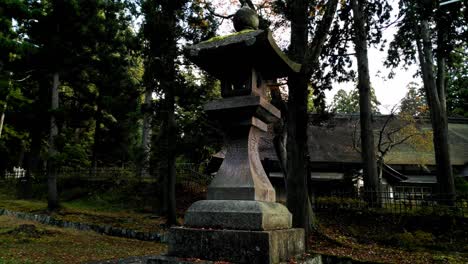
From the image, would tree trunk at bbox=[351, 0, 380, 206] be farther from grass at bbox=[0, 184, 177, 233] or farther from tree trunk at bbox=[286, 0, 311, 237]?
grass at bbox=[0, 184, 177, 233]

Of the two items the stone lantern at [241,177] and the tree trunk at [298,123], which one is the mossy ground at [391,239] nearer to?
the tree trunk at [298,123]

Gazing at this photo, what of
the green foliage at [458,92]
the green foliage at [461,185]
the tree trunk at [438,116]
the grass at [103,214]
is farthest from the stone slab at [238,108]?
the green foliage at [458,92]

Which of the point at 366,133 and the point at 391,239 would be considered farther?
the point at 366,133

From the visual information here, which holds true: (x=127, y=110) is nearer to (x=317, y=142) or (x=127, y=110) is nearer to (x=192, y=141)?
(x=192, y=141)

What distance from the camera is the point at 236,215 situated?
449 cm

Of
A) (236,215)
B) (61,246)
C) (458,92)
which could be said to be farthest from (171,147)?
(458,92)

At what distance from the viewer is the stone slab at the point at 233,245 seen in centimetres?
410

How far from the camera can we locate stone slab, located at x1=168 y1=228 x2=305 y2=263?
4.10m

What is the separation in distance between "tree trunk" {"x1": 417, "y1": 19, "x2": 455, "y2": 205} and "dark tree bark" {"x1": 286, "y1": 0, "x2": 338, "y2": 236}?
818cm

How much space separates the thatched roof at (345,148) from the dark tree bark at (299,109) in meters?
9.13

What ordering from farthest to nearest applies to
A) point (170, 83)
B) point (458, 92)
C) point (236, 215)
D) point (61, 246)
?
point (458, 92)
point (170, 83)
point (61, 246)
point (236, 215)

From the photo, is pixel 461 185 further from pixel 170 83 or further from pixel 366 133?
pixel 170 83

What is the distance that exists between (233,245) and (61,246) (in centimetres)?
799

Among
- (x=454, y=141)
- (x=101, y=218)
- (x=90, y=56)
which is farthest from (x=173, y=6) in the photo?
(x=454, y=141)
